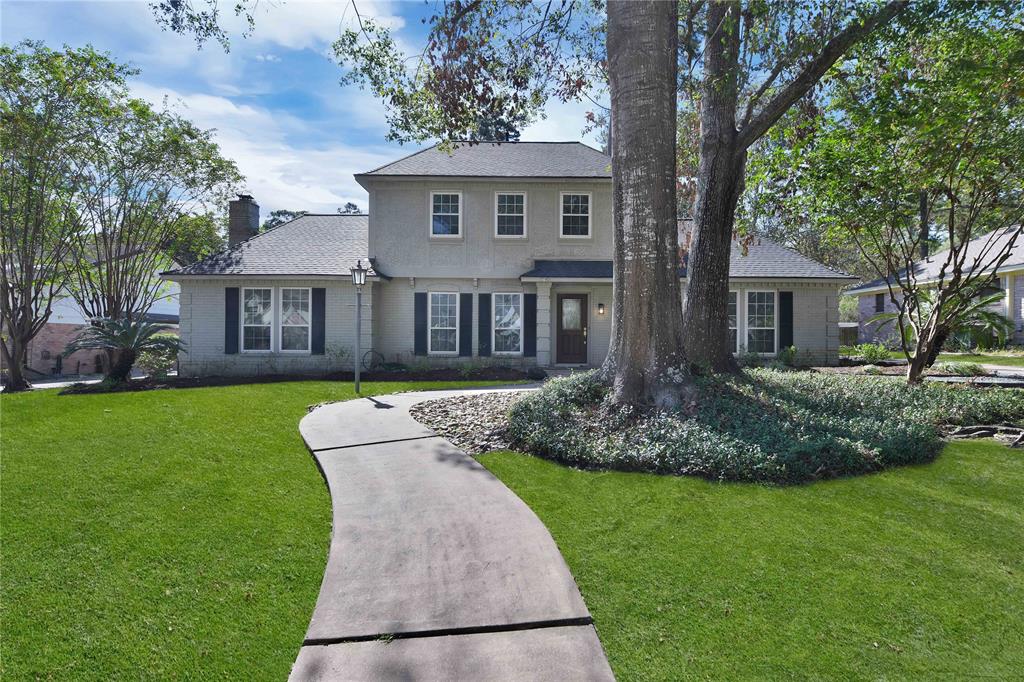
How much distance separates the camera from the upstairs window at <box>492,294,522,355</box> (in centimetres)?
1466

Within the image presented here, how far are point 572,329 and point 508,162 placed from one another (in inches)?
206

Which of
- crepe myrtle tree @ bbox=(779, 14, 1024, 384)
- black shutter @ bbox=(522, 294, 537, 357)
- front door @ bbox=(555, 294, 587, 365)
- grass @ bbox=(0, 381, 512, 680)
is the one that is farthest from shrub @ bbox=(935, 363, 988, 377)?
grass @ bbox=(0, 381, 512, 680)

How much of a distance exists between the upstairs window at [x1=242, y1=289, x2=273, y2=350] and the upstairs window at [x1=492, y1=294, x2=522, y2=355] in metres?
6.22

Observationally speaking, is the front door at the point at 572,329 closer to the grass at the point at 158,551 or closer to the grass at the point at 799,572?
the grass at the point at 158,551

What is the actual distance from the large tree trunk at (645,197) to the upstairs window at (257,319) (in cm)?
1110

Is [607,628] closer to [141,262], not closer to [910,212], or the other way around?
[910,212]

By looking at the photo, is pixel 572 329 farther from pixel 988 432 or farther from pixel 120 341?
pixel 120 341

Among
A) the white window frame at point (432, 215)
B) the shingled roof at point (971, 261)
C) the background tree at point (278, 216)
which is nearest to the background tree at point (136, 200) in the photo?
the white window frame at point (432, 215)

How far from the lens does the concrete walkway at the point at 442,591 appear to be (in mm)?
2254

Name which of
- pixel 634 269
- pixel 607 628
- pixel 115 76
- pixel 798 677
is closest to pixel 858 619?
pixel 798 677

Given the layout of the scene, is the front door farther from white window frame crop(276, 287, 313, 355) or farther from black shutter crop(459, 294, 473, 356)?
white window frame crop(276, 287, 313, 355)

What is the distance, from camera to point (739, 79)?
8312 mm

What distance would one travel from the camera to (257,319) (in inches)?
566

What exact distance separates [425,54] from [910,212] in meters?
9.06
